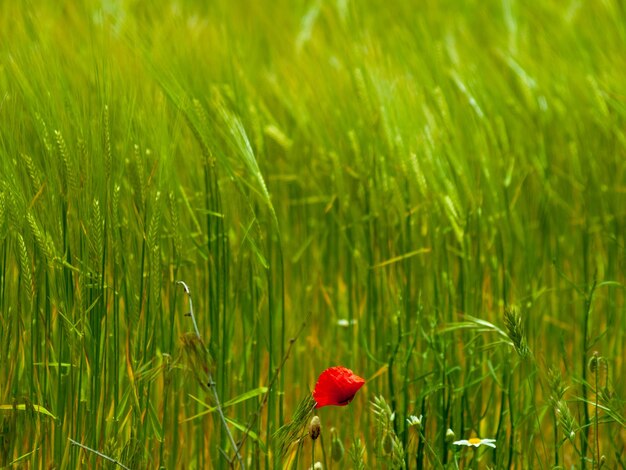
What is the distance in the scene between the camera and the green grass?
1344mm

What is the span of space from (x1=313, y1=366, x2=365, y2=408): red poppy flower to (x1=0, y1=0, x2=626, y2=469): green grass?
51 millimetres

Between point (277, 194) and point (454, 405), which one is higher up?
point (277, 194)

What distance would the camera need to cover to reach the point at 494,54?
2.67 metres

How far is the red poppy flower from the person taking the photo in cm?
116

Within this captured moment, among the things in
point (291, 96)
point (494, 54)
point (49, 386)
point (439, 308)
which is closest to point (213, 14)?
point (494, 54)

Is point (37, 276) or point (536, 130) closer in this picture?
point (37, 276)

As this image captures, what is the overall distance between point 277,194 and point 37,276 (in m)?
0.74

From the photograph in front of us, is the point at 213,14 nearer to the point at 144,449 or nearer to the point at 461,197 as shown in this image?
the point at 461,197

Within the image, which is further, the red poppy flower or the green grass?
the green grass

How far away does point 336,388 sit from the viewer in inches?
45.8

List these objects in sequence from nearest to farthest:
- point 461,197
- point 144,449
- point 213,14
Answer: point 144,449 → point 461,197 → point 213,14

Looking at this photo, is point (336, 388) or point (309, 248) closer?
point (336, 388)

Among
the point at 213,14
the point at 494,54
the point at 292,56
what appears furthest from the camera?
the point at 213,14

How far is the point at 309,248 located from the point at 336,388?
847 mm
